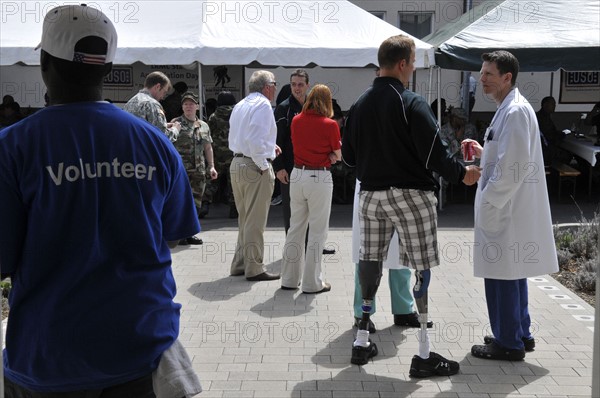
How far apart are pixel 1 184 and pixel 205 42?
9.06 meters

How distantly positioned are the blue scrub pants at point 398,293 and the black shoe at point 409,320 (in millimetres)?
30

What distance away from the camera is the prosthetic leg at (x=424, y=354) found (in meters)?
4.68

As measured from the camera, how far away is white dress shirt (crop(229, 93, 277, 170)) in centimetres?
698

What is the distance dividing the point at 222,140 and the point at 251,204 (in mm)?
3982

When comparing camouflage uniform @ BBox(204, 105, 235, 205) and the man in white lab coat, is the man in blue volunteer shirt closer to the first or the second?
the man in white lab coat

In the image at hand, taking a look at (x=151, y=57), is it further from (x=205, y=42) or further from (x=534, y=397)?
(x=534, y=397)

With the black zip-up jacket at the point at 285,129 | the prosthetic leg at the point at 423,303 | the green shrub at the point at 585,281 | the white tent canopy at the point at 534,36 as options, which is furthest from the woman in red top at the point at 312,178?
the white tent canopy at the point at 534,36

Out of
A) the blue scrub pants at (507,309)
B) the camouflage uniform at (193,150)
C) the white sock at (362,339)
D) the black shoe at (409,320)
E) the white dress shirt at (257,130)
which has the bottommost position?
the black shoe at (409,320)

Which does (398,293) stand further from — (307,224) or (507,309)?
(307,224)

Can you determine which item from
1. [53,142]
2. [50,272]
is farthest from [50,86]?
[50,272]

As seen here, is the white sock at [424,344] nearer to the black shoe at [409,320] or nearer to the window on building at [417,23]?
the black shoe at [409,320]

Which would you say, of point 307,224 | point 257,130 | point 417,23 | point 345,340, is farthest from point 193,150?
point 417,23

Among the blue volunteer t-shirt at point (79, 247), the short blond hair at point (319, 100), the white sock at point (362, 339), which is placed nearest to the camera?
the blue volunteer t-shirt at point (79, 247)

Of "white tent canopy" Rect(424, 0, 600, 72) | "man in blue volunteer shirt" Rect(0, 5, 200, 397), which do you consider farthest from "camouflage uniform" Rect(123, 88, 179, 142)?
"man in blue volunteer shirt" Rect(0, 5, 200, 397)
